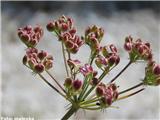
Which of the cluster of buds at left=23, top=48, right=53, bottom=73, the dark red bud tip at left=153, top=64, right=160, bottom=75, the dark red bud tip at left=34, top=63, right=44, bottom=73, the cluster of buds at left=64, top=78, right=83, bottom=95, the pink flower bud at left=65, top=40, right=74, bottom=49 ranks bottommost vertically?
the cluster of buds at left=64, top=78, right=83, bottom=95

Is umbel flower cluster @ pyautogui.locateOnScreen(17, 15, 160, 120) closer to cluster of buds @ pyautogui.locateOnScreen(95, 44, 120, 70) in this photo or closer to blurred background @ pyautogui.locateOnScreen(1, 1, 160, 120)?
cluster of buds @ pyautogui.locateOnScreen(95, 44, 120, 70)

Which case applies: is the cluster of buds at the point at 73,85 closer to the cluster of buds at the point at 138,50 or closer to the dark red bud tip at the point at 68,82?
the dark red bud tip at the point at 68,82

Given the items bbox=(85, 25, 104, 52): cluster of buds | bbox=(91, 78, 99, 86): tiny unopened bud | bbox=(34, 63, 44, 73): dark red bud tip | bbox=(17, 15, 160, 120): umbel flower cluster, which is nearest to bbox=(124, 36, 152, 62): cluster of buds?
bbox=(17, 15, 160, 120): umbel flower cluster

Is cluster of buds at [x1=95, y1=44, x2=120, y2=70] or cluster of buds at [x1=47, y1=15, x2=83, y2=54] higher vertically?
cluster of buds at [x1=47, y1=15, x2=83, y2=54]

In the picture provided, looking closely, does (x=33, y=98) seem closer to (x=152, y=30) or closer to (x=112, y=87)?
(x=152, y=30)

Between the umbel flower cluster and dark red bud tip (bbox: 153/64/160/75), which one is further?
dark red bud tip (bbox: 153/64/160/75)

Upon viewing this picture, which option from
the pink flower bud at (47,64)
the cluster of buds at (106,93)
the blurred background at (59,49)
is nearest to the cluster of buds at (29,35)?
the pink flower bud at (47,64)

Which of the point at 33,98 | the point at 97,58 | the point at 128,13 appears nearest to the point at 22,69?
the point at 33,98

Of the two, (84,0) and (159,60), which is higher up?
(84,0)
